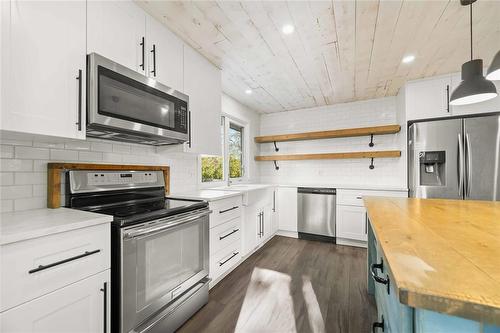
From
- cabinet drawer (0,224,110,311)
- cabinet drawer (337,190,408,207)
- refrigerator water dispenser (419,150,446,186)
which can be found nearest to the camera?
cabinet drawer (0,224,110,311)

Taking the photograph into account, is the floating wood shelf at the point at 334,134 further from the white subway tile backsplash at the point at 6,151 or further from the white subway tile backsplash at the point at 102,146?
the white subway tile backsplash at the point at 6,151

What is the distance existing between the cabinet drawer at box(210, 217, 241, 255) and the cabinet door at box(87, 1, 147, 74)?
1551 mm

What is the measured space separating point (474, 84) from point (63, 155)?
2880mm

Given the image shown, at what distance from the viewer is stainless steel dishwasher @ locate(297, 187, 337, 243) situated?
3.53 meters

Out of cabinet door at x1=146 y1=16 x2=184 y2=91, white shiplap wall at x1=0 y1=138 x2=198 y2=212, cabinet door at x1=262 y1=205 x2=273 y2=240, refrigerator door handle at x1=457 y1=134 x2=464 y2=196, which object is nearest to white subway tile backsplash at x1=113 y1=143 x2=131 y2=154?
white shiplap wall at x1=0 y1=138 x2=198 y2=212

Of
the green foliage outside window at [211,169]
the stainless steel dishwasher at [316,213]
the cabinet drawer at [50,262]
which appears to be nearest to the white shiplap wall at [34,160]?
the cabinet drawer at [50,262]

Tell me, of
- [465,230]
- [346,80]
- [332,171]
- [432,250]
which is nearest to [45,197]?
[432,250]

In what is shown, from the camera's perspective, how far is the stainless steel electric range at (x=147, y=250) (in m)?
1.27

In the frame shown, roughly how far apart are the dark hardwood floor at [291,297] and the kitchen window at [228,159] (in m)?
1.26

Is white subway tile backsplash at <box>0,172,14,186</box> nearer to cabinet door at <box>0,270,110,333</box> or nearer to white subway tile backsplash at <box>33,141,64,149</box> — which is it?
white subway tile backsplash at <box>33,141,64,149</box>

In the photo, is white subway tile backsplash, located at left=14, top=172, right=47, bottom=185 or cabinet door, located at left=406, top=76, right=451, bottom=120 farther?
cabinet door, located at left=406, top=76, right=451, bottom=120

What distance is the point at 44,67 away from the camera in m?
1.16

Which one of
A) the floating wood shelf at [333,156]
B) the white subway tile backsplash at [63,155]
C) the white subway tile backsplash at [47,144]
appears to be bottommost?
the white subway tile backsplash at [63,155]

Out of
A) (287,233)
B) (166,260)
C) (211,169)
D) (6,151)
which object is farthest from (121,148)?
(287,233)
